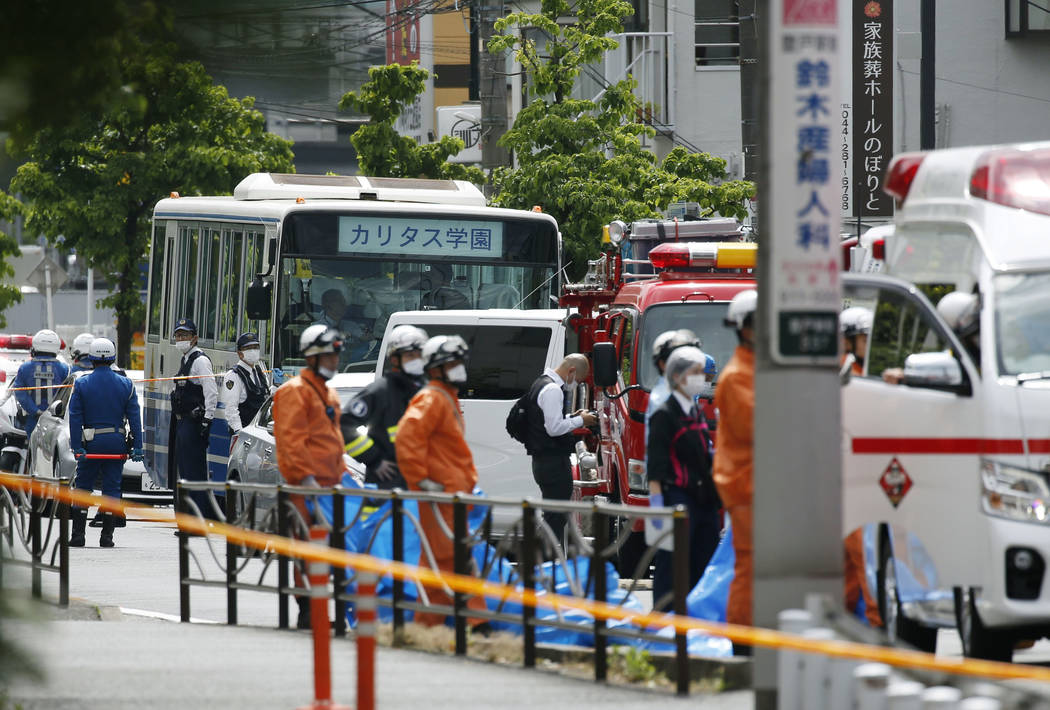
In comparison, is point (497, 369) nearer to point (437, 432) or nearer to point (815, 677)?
point (437, 432)

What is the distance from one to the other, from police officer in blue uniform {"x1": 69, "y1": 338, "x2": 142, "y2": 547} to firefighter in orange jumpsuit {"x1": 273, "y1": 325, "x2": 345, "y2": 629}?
5.88 metres

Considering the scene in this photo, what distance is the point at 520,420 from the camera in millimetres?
13375

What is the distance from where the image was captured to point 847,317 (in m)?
9.22

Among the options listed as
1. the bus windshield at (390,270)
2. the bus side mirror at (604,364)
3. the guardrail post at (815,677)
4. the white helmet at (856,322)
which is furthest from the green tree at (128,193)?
the guardrail post at (815,677)

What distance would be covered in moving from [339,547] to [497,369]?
208 inches

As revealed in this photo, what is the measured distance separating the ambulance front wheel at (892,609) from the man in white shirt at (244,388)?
29.5ft

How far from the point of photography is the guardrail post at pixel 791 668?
198 inches

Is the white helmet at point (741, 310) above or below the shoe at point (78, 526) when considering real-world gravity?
above

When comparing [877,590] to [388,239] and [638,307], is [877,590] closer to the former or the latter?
[638,307]

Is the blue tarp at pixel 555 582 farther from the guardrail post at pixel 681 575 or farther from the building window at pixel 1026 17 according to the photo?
the building window at pixel 1026 17

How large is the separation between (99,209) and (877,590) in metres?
24.3

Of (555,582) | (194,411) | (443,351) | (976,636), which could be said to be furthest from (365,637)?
(194,411)

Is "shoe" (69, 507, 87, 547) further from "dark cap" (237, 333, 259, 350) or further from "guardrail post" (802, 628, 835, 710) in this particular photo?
"guardrail post" (802, 628, 835, 710)

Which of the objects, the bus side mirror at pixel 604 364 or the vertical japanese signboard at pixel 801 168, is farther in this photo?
the bus side mirror at pixel 604 364
